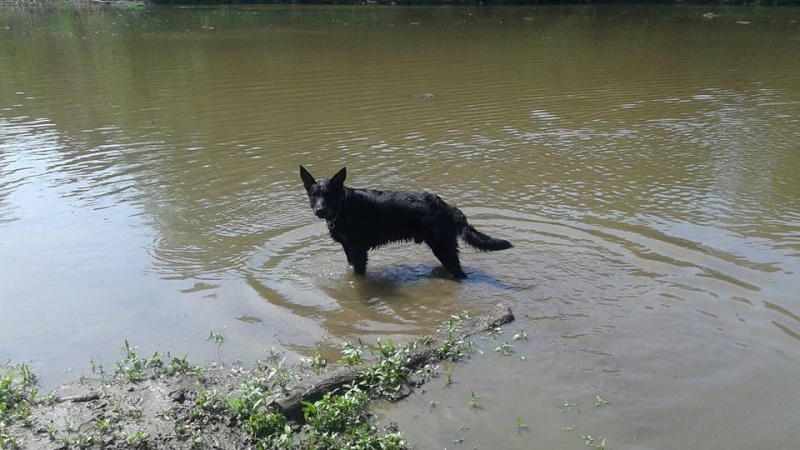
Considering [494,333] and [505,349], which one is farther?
[494,333]

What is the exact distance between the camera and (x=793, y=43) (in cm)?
2466

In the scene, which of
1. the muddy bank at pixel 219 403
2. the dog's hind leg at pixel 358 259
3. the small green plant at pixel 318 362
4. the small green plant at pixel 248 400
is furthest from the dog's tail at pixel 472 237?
the small green plant at pixel 248 400

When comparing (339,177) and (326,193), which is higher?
(339,177)

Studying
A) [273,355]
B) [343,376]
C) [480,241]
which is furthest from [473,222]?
[343,376]

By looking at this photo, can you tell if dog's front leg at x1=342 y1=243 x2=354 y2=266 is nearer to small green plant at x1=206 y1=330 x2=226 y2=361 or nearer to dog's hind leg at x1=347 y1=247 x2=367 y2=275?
dog's hind leg at x1=347 y1=247 x2=367 y2=275

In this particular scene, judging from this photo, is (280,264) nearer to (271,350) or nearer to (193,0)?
(271,350)

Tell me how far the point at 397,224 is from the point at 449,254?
628mm

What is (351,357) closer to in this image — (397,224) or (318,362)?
(318,362)

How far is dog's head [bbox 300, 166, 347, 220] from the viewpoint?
707 cm

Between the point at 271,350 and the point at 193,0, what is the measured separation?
158 ft

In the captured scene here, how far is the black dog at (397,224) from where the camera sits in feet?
24.5

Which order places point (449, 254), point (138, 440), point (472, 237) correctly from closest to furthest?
point (138, 440), point (449, 254), point (472, 237)

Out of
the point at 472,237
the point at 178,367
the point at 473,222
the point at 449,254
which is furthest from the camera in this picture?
the point at 473,222

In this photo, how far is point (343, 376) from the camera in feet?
17.7
